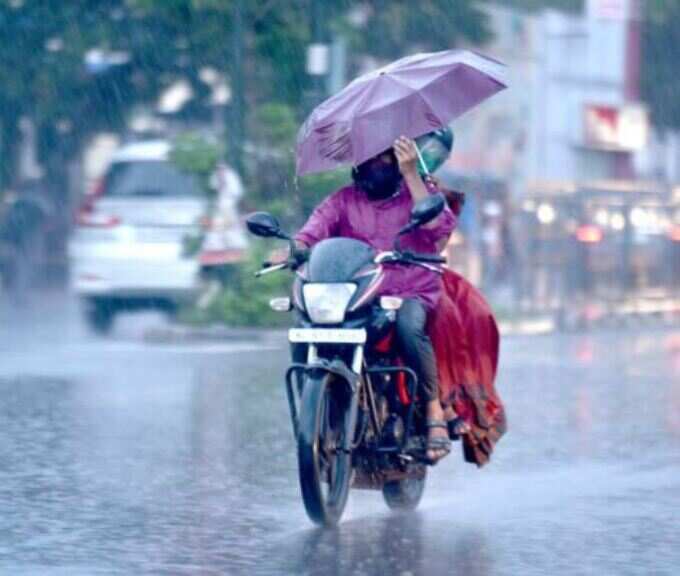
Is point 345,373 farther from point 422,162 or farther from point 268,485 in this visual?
point 268,485

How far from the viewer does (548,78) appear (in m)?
48.8

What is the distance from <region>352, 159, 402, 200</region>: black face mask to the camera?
849 cm

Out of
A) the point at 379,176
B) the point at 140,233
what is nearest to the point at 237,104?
the point at 140,233

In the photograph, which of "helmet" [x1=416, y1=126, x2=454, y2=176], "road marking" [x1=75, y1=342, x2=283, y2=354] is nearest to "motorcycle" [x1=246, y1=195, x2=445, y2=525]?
"helmet" [x1=416, y1=126, x2=454, y2=176]

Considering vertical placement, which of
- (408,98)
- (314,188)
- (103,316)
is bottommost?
(103,316)

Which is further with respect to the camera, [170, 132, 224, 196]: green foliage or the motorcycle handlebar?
[170, 132, 224, 196]: green foliage

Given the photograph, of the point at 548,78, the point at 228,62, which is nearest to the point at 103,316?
the point at 228,62

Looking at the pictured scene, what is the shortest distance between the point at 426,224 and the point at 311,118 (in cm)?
78

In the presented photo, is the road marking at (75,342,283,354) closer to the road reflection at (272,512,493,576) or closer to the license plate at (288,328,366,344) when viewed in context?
the road reflection at (272,512,493,576)

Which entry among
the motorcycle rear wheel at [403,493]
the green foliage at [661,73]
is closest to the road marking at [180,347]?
the motorcycle rear wheel at [403,493]

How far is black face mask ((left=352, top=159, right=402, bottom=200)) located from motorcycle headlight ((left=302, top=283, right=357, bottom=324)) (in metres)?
0.68

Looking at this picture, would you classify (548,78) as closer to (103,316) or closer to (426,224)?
(103,316)

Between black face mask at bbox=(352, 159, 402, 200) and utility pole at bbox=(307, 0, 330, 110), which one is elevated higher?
utility pole at bbox=(307, 0, 330, 110)

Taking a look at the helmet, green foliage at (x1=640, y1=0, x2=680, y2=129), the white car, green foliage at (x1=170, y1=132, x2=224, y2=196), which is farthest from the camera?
green foliage at (x1=640, y1=0, x2=680, y2=129)
